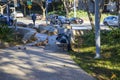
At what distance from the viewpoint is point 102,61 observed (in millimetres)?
12977

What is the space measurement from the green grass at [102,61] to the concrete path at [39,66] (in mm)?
304

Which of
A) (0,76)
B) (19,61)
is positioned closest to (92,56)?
(19,61)

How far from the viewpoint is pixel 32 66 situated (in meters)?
12.0

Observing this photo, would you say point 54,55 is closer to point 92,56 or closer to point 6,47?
point 92,56

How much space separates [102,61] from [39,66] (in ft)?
7.82

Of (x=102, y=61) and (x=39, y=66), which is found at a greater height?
(x=39, y=66)

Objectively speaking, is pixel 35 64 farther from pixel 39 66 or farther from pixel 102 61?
pixel 102 61

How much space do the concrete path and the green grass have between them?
0.30 meters

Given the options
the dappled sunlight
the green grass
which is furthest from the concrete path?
the green grass

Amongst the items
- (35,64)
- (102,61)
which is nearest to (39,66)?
(35,64)

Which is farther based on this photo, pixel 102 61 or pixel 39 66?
pixel 102 61

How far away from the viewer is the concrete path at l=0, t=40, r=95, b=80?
1015 cm

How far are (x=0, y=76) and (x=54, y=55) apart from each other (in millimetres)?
4861

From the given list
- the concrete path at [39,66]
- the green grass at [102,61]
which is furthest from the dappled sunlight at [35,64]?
the green grass at [102,61]
